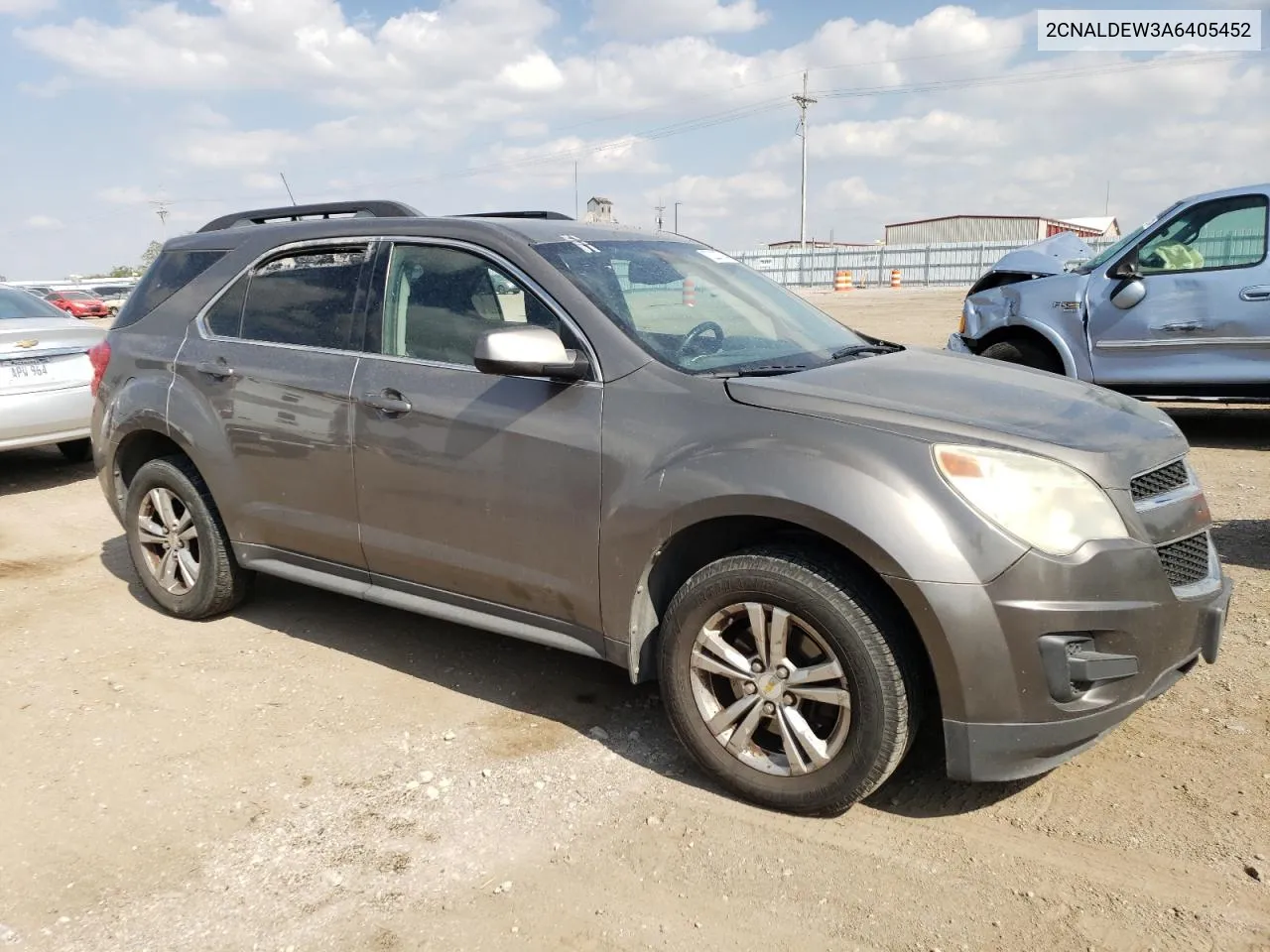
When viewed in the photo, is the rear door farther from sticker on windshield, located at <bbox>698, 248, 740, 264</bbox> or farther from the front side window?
the front side window

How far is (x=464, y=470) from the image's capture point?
359cm

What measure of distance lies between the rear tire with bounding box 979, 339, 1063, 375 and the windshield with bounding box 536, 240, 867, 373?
473 centimetres

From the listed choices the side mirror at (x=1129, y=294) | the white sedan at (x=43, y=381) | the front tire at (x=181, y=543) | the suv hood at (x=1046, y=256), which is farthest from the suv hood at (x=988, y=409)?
the white sedan at (x=43, y=381)

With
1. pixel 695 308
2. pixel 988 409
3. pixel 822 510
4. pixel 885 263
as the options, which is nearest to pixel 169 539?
pixel 695 308

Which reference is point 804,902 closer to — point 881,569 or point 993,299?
point 881,569

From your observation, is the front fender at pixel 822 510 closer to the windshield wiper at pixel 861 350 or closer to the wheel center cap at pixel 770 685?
the wheel center cap at pixel 770 685

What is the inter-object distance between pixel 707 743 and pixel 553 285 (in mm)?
1606

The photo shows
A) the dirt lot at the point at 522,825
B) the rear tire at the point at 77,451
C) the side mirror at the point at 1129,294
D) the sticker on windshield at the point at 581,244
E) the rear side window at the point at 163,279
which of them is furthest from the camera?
the rear tire at the point at 77,451

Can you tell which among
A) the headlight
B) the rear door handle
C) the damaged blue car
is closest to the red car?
the damaged blue car

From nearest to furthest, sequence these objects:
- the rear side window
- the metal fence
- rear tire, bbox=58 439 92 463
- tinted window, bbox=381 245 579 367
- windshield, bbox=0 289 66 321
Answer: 1. tinted window, bbox=381 245 579 367
2. the rear side window
3. windshield, bbox=0 289 66 321
4. rear tire, bbox=58 439 92 463
5. the metal fence

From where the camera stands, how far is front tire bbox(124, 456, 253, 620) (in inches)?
183

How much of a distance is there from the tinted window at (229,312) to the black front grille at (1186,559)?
3.68 meters

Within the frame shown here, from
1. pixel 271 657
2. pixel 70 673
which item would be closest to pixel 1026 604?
pixel 271 657

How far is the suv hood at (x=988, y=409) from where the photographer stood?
2852 millimetres
